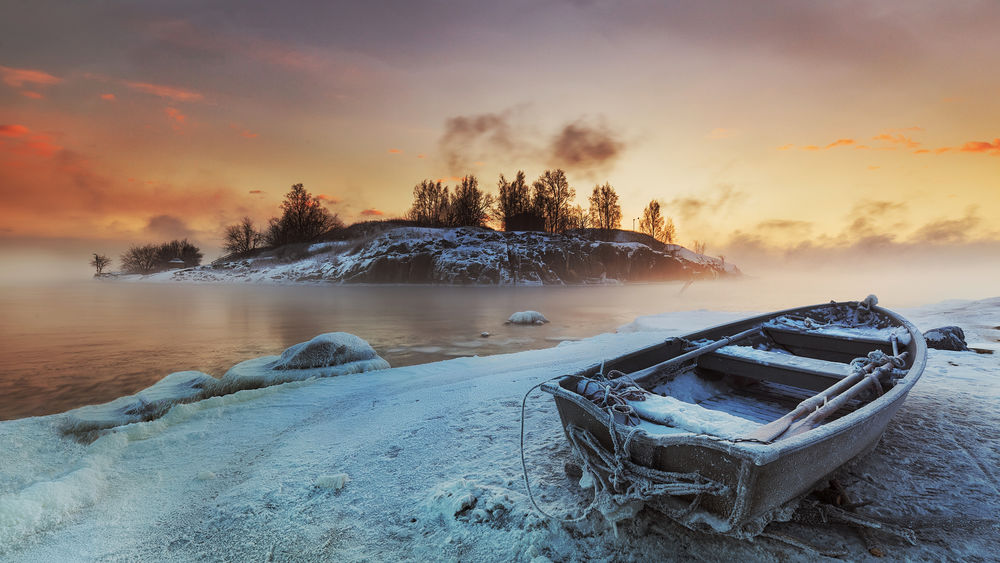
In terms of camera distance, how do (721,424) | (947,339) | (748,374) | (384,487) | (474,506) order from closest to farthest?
(721,424) < (474,506) < (384,487) < (748,374) < (947,339)

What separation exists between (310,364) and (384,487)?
5.91 metres

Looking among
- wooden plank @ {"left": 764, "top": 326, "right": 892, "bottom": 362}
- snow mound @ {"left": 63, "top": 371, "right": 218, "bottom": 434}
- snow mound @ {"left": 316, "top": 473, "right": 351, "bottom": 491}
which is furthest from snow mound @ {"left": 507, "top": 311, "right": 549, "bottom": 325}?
snow mound @ {"left": 316, "top": 473, "right": 351, "bottom": 491}

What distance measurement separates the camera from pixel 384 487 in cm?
428

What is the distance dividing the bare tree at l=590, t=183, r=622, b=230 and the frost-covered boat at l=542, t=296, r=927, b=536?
88209mm

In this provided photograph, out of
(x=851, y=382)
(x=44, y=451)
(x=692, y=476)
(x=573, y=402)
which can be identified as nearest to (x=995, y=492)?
(x=851, y=382)

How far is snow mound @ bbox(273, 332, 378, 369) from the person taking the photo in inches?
364

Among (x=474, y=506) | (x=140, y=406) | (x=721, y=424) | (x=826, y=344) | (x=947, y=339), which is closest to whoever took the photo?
(x=721, y=424)

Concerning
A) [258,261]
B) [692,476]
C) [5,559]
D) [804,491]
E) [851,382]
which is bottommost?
[5,559]

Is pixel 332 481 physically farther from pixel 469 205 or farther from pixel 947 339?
pixel 469 205

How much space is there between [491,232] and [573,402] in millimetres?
73901

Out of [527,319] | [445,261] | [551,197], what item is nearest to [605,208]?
[551,197]

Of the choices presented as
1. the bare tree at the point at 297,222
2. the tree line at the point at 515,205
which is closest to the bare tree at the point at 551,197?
the tree line at the point at 515,205

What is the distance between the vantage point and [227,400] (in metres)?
7.07

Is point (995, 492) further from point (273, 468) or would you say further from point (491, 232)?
point (491, 232)
